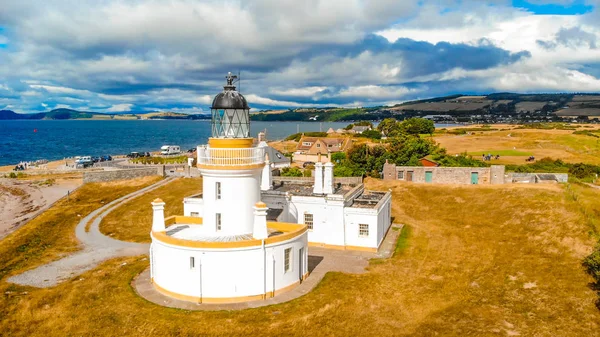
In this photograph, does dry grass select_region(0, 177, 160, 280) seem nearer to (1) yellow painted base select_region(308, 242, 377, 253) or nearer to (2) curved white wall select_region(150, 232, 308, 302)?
(2) curved white wall select_region(150, 232, 308, 302)

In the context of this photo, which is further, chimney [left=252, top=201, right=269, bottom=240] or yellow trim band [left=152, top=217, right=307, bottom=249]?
chimney [left=252, top=201, right=269, bottom=240]

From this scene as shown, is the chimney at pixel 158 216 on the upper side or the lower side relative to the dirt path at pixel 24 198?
upper

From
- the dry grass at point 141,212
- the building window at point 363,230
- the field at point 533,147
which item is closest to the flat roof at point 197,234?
the building window at point 363,230

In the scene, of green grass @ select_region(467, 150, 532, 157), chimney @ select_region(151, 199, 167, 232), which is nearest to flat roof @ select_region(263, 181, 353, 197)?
chimney @ select_region(151, 199, 167, 232)

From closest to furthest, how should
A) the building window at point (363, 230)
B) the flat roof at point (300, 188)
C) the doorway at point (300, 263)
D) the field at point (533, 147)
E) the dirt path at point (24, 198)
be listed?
1. the doorway at point (300, 263)
2. the building window at point (363, 230)
3. the flat roof at point (300, 188)
4. the dirt path at point (24, 198)
5. the field at point (533, 147)

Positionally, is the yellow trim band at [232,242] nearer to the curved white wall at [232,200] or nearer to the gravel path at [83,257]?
the curved white wall at [232,200]

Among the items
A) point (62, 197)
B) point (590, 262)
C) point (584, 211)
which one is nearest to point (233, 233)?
point (590, 262)
